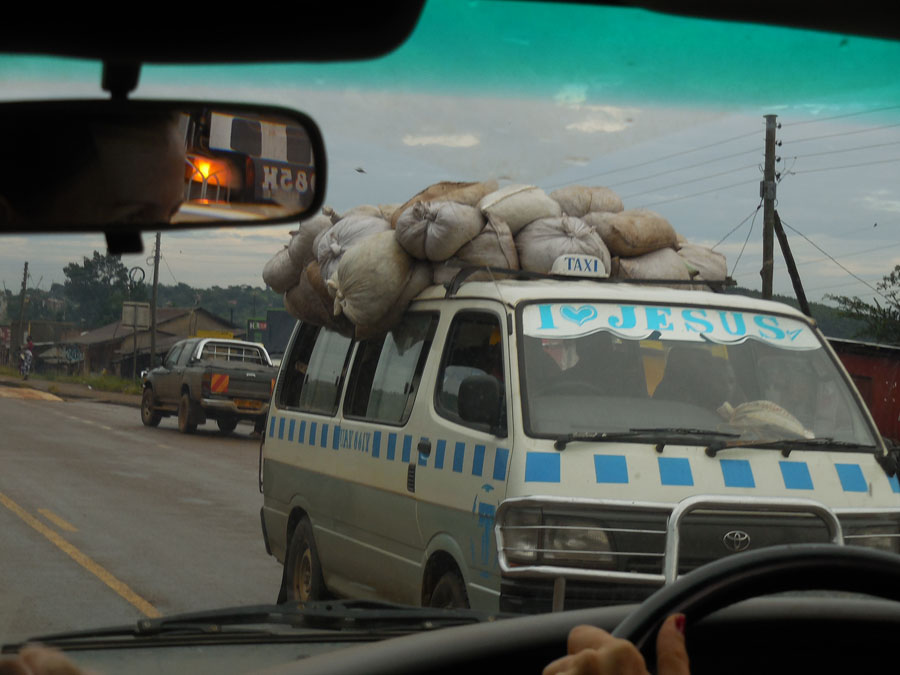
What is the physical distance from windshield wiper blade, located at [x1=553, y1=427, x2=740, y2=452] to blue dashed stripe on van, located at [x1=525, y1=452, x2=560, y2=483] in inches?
2.2

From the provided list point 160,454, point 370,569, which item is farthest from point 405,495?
point 160,454

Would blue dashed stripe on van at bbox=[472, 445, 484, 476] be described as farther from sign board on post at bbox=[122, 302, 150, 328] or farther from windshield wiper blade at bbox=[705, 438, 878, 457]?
sign board on post at bbox=[122, 302, 150, 328]

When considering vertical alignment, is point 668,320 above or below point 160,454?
above

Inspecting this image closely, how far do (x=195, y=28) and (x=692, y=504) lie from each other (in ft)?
10.6

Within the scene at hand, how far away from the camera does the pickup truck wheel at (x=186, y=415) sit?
2092 centimetres

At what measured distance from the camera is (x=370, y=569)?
20.1 feet

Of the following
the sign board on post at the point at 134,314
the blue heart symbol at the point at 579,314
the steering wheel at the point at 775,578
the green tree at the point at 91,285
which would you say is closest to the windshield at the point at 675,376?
the blue heart symbol at the point at 579,314

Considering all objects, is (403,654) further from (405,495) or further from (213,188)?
(405,495)

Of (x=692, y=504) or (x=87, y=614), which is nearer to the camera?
(x=692, y=504)

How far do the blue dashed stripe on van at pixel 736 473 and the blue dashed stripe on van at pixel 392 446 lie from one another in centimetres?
164

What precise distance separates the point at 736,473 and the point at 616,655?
3373mm

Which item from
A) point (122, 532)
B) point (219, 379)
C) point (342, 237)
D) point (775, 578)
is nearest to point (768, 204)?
point (219, 379)

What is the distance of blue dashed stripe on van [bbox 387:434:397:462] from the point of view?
602 centimetres

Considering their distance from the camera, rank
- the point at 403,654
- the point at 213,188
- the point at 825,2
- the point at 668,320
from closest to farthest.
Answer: the point at 213,188 → the point at 403,654 → the point at 825,2 → the point at 668,320
